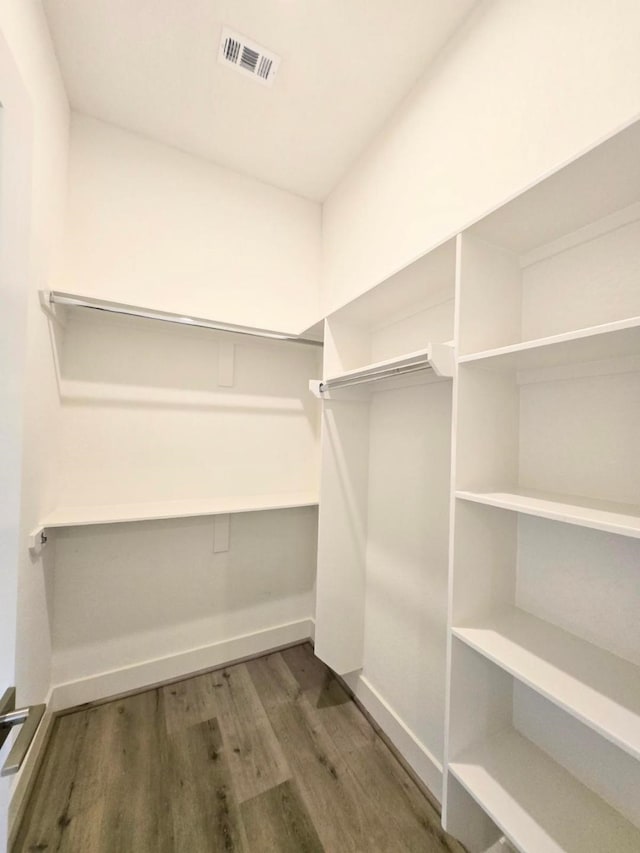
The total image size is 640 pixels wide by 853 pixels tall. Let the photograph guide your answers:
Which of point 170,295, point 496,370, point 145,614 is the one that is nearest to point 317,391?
point 496,370

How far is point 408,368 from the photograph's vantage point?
1.18 m

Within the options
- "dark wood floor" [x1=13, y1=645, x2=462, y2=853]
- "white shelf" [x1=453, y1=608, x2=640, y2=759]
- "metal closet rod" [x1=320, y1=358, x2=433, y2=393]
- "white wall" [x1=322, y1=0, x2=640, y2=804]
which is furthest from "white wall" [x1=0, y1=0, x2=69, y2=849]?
"white shelf" [x1=453, y1=608, x2=640, y2=759]

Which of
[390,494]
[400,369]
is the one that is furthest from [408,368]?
[390,494]

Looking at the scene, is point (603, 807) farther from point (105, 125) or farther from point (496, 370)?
point (105, 125)

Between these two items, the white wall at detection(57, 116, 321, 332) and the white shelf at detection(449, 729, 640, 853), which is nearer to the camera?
the white shelf at detection(449, 729, 640, 853)

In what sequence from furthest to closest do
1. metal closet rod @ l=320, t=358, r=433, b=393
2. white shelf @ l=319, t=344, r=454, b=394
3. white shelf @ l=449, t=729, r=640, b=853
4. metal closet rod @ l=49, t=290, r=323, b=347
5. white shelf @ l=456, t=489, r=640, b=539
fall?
metal closet rod @ l=49, t=290, r=323, b=347 < metal closet rod @ l=320, t=358, r=433, b=393 < white shelf @ l=319, t=344, r=454, b=394 < white shelf @ l=449, t=729, r=640, b=853 < white shelf @ l=456, t=489, r=640, b=539

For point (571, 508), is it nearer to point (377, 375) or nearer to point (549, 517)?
point (549, 517)

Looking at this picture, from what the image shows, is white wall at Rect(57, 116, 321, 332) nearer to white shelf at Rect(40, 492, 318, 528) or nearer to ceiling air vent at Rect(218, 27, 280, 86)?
ceiling air vent at Rect(218, 27, 280, 86)

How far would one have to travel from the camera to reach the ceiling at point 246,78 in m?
1.29

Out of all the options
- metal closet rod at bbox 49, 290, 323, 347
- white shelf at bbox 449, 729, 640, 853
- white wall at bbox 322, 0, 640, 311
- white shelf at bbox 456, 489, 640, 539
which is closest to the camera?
white shelf at bbox 456, 489, 640, 539

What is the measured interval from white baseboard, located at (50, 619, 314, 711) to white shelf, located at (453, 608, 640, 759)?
163 centimetres

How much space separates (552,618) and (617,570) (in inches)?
9.9

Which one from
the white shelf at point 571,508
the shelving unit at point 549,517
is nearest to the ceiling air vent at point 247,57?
the shelving unit at point 549,517

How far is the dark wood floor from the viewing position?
3.80ft
